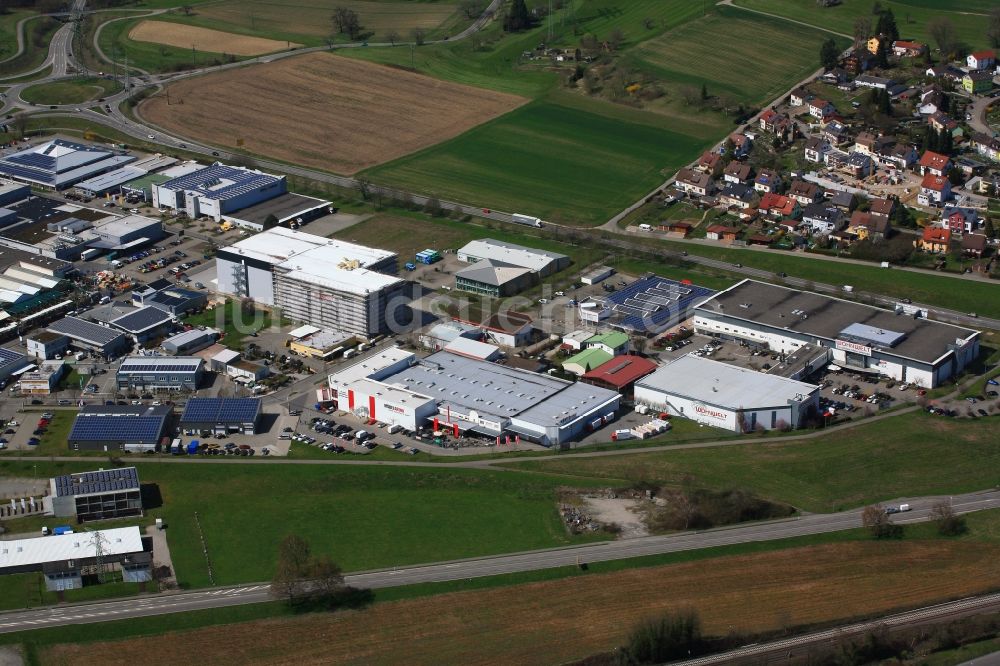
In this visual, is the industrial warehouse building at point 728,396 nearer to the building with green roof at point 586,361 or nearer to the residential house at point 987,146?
the building with green roof at point 586,361

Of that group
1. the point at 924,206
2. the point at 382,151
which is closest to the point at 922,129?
the point at 924,206

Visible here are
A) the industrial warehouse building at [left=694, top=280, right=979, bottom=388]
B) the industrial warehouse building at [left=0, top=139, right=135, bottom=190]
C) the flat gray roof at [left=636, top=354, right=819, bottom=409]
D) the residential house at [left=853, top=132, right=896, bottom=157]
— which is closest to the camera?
the flat gray roof at [left=636, top=354, right=819, bottom=409]

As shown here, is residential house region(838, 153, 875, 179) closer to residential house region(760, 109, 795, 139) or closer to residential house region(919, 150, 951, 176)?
residential house region(919, 150, 951, 176)

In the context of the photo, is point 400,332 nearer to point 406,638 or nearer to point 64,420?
point 64,420

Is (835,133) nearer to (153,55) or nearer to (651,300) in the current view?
(651,300)

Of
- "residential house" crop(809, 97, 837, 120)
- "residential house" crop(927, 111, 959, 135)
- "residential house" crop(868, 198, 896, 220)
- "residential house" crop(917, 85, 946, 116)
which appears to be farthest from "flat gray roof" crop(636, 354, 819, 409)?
"residential house" crop(917, 85, 946, 116)

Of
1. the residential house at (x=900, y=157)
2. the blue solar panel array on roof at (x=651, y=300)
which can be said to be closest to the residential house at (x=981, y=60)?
the residential house at (x=900, y=157)
